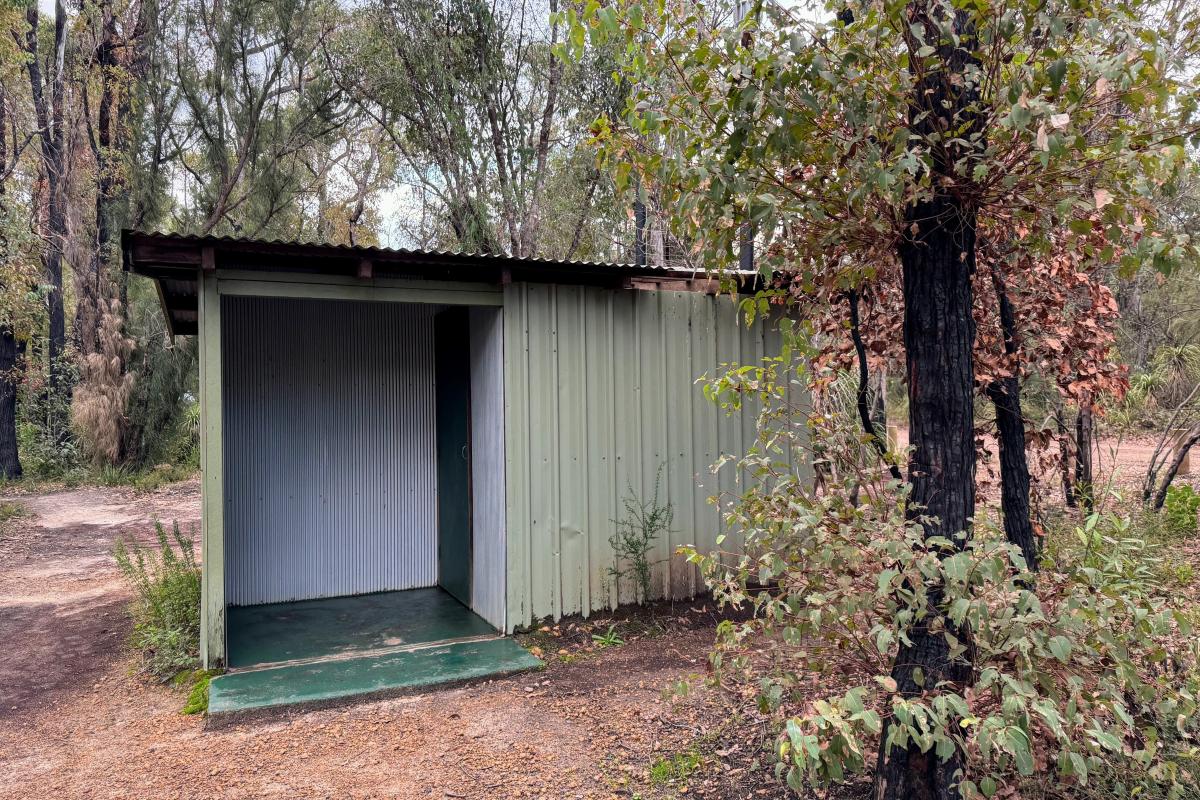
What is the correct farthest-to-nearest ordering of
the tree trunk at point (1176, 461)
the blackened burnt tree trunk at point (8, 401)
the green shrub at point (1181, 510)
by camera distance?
the blackened burnt tree trunk at point (8, 401), the tree trunk at point (1176, 461), the green shrub at point (1181, 510)

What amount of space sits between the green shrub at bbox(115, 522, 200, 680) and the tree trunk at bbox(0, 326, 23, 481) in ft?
31.0

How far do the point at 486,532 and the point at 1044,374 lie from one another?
130 inches

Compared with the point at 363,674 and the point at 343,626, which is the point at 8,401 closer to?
the point at 343,626

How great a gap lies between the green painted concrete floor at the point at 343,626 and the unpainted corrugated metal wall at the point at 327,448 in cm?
24

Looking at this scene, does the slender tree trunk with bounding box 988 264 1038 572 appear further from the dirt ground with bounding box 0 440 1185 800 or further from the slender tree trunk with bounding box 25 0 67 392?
the slender tree trunk with bounding box 25 0 67 392

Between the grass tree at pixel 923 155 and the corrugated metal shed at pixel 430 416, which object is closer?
the grass tree at pixel 923 155

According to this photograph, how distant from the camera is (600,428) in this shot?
505 centimetres

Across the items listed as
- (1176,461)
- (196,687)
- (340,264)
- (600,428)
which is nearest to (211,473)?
(196,687)

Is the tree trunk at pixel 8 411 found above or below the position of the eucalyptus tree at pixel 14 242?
below

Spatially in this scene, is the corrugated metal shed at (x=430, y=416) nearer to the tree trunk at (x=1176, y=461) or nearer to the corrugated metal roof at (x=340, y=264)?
the corrugated metal roof at (x=340, y=264)

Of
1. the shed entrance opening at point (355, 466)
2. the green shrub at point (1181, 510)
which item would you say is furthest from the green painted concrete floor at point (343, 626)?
the green shrub at point (1181, 510)

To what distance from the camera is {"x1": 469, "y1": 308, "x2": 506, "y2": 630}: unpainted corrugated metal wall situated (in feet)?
15.8

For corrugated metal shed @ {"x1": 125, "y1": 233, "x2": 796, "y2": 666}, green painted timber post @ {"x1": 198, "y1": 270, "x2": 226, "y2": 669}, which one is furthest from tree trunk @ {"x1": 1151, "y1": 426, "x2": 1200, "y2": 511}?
green painted timber post @ {"x1": 198, "y1": 270, "x2": 226, "y2": 669}

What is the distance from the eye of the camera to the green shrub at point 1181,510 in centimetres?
587
